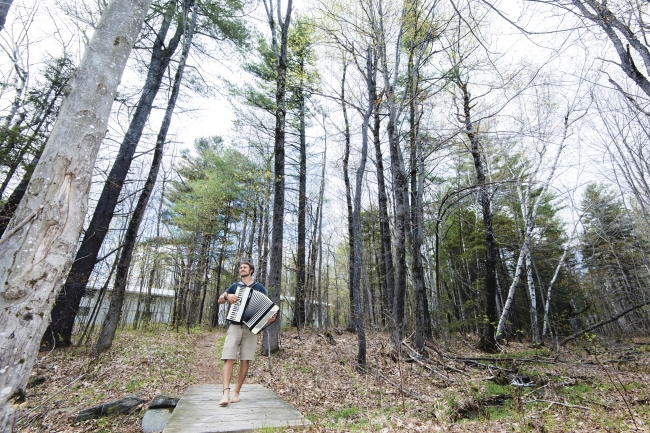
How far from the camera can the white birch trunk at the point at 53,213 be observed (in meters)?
1.59

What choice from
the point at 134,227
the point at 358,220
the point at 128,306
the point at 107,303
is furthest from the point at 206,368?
the point at 107,303

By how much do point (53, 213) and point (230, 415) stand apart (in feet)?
8.73

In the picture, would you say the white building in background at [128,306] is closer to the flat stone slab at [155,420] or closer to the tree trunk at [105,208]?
the tree trunk at [105,208]

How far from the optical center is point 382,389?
5.66 metres

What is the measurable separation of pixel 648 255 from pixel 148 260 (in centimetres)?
2448

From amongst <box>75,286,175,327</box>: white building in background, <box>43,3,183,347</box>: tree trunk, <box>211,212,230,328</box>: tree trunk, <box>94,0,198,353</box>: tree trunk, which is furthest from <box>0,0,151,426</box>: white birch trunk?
<box>211,212,230,328</box>: tree trunk

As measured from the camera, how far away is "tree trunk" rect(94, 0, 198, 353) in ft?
23.0

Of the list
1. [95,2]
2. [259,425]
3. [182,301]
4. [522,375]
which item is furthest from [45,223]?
[182,301]

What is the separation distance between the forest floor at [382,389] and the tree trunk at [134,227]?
24.5 inches

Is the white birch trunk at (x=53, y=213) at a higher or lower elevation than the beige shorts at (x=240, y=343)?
higher

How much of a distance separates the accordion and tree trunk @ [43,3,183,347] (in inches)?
182

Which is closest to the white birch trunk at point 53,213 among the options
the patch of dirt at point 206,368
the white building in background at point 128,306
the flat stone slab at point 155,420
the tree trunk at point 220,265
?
the flat stone slab at point 155,420

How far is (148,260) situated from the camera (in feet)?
43.4

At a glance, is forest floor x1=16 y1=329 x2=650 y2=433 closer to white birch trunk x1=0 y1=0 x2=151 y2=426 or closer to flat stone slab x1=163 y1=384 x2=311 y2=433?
flat stone slab x1=163 y1=384 x2=311 y2=433
